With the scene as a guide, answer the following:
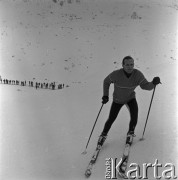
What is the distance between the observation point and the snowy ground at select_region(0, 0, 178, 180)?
4.00m

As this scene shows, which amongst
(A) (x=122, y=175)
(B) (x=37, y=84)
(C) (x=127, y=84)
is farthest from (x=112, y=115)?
(B) (x=37, y=84)

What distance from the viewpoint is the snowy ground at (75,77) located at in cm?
400

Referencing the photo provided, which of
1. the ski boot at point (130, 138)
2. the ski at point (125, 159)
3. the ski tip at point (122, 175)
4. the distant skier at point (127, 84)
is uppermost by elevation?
the distant skier at point (127, 84)

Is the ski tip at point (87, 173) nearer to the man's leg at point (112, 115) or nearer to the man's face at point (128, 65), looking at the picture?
the man's leg at point (112, 115)

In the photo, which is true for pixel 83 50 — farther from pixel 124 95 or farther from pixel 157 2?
pixel 124 95

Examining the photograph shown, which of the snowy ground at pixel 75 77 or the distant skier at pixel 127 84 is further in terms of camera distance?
the snowy ground at pixel 75 77

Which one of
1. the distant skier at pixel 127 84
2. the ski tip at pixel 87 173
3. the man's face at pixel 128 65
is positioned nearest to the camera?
the ski tip at pixel 87 173

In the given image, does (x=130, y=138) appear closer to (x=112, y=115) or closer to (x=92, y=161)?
(x=112, y=115)

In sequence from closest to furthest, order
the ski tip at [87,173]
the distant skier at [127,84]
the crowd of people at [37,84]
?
the ski tip at [87,173]
the distant skier at [127,84]
the crowd of people at [37,84]

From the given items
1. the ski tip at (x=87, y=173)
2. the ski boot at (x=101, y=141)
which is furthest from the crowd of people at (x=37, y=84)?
the ski tip at (x=87, y=173)

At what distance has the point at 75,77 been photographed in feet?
31.9

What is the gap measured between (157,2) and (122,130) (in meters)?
8.56

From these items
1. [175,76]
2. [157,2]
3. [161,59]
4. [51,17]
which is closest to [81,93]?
[175,76]

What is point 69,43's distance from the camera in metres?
12.3
